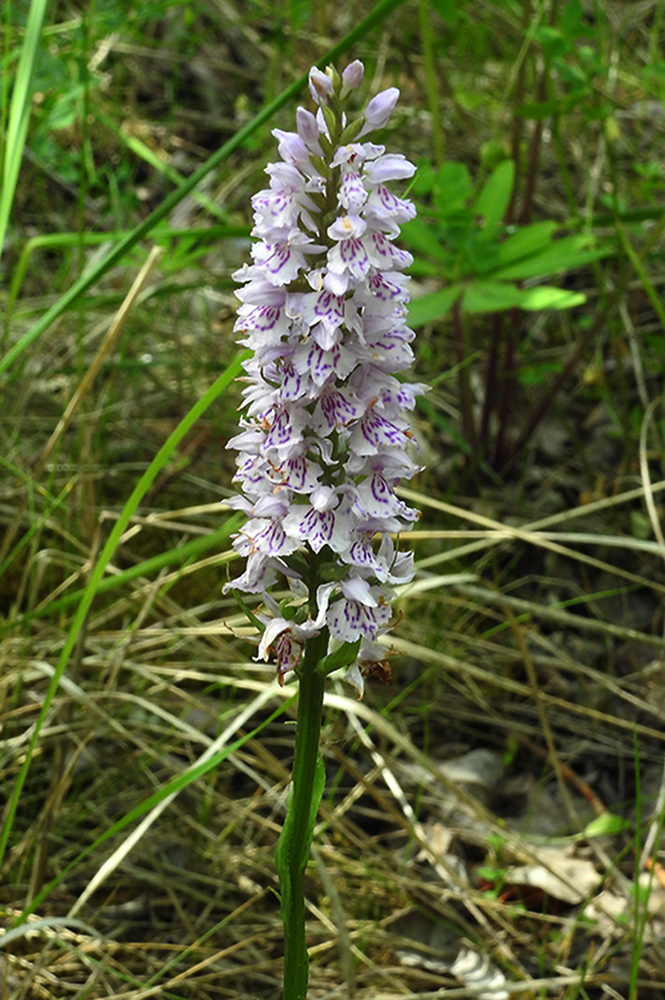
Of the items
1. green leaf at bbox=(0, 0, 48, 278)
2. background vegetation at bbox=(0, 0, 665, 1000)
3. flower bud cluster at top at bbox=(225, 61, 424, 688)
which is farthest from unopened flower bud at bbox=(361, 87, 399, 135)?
green leaf at bbox=(0, 0, 48, 278)

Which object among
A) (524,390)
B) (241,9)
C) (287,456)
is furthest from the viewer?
(241,9)

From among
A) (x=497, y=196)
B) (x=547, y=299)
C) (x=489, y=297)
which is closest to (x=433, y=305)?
(x=489, y=297)

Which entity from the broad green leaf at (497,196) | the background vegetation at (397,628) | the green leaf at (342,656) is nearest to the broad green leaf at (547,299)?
the background vegetation at (397,628)

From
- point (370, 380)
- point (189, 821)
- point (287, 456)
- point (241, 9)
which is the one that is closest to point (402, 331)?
point (370, 380)

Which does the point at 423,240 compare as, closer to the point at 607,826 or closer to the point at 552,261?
the point at 552,261

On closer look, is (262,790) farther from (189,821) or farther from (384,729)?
(384,729)

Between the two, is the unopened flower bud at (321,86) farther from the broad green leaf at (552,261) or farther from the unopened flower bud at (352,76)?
the broad green leaf at (552,261)
